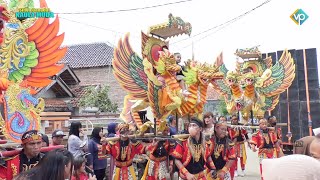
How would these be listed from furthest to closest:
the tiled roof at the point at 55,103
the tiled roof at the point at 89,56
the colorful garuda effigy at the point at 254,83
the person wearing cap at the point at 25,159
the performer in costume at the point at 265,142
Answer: the tiled roof at the point at 89,56 → the tiled roof at the point at 55,103 → the colorful garuda effigy at the point at 254,83 → the performer in costume at the point at 265,142 → the person wearing cap at the point at 25,159

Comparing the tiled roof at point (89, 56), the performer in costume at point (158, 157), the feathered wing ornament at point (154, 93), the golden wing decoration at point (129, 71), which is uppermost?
the tiled roof at point (89, 56)

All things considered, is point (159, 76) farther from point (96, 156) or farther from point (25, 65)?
point (25, 65)

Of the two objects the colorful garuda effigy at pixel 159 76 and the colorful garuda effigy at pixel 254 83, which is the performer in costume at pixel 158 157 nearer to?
the colorful garuda effigy at pixel 159 76

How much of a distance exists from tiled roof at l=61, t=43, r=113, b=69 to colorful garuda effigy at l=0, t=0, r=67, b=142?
52.5 feet

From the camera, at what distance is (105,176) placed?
6379 mm

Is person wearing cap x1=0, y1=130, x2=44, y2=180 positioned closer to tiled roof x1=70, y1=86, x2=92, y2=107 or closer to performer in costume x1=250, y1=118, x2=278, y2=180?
performer in costume x1=250, y1=118, x2=278, y2=180

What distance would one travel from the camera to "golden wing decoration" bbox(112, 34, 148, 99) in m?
6.59

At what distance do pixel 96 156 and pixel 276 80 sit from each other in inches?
236

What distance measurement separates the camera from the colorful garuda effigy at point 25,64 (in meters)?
4.43

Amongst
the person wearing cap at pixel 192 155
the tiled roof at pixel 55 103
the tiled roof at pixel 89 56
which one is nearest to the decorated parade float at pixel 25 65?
the person wearing cap at pixel 192 155

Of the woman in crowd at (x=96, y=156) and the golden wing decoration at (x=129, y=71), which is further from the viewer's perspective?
the golden wing decoration at (x=129, y=71)

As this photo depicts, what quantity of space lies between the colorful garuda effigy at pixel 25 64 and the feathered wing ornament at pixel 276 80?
6.24 meters

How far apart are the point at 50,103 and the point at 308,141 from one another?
39.7 ft

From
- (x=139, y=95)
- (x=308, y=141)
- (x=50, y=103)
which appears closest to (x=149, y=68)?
(x=139, y=95)
